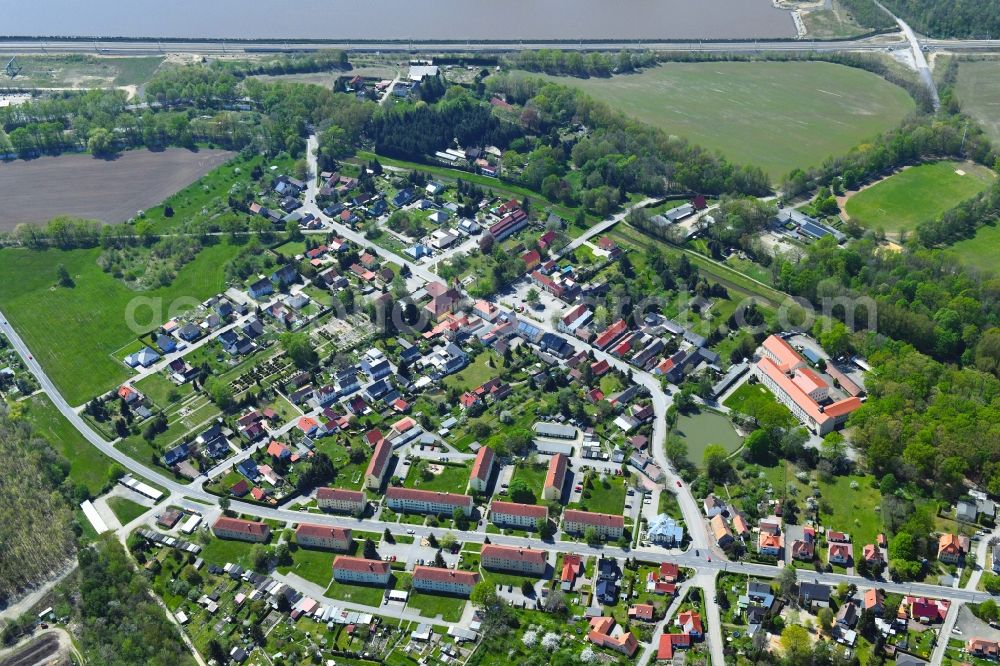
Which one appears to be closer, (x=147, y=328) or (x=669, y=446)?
(x=669, y=446)

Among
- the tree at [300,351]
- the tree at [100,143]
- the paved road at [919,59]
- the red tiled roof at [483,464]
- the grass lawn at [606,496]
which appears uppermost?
the tree at [100,143]

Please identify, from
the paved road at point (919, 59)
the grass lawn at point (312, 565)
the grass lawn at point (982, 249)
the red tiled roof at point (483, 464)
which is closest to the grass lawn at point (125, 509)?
the grass lawn at point (312, 565)

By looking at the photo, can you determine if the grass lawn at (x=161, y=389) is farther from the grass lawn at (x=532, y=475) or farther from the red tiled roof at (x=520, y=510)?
the red tiled roof at (x=520, y=510)

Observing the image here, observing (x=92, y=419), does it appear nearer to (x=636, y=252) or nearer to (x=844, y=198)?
(x=636, y=252)

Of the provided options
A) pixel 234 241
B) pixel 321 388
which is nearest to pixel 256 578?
pixel 321 388

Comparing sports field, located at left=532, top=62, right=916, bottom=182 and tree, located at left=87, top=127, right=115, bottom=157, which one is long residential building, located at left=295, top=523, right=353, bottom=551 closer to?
sports field, located at left=532, top=62, right=916, bottom=182

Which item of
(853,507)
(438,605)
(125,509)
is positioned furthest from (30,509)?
(853,507)
